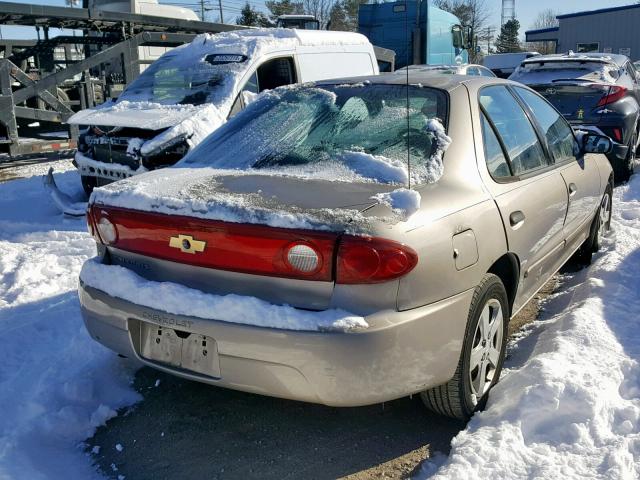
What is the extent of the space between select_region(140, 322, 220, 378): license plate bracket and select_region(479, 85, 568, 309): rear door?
4.88 ft

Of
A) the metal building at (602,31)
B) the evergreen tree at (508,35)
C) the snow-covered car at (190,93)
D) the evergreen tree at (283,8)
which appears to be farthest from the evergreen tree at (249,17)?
the snow-covered car at (190,93)

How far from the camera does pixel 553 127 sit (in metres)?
4.14

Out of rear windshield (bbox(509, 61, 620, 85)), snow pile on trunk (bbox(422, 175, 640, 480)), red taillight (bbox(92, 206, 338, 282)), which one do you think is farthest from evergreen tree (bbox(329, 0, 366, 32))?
red taillight (bbox(92, 206, 338, 282))

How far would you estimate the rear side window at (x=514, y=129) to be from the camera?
10.9 feet

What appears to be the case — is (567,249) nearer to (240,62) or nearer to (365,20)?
(240,62)

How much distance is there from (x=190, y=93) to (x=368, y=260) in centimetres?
511

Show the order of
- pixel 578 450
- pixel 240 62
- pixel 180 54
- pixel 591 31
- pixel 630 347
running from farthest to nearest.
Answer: pixel 591 31 < pixel 180 54 < pixel 240 62 < pixel 630 347 < pixel 578 450

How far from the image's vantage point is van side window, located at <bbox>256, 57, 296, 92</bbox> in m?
7.07

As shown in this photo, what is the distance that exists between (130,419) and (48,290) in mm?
1926

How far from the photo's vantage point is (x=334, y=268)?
2295mm

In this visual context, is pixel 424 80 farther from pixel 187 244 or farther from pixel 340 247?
pixel 187 244

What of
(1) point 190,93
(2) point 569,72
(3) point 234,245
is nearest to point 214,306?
(3) point 234,245

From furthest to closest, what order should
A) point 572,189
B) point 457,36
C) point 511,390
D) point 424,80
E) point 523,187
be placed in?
point 457,36 → point 572,189 → point 424,80 → point 523,187 → point 511,390

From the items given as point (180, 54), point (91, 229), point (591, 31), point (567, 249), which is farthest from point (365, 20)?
point (591, 31)
